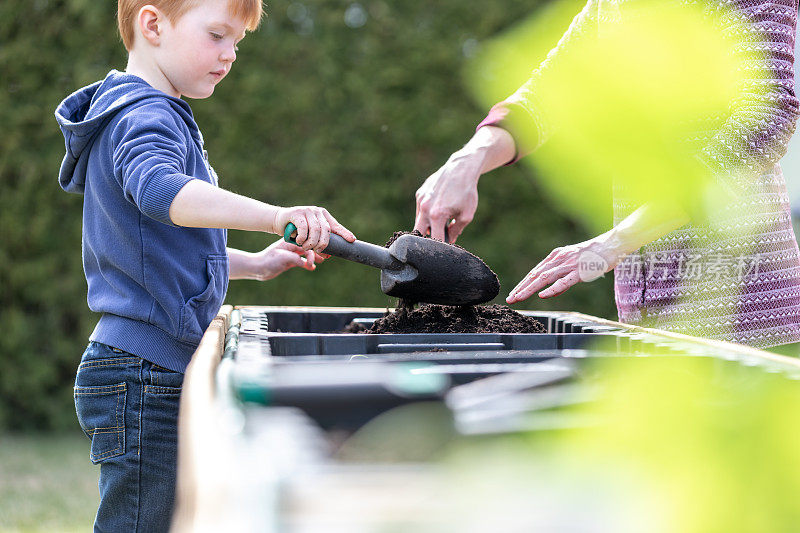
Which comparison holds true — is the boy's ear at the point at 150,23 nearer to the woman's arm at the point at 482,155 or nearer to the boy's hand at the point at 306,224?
the boy's hand at the point at 306,224

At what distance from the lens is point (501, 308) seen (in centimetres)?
165

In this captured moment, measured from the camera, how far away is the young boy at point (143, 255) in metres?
1.32

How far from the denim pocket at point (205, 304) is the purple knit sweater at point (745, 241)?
33.9 inches

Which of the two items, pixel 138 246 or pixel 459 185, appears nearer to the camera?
pixel 138 246

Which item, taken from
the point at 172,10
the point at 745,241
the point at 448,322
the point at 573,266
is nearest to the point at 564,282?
the point at 573,266

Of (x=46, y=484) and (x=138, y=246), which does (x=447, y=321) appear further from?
(x=46, y=484)

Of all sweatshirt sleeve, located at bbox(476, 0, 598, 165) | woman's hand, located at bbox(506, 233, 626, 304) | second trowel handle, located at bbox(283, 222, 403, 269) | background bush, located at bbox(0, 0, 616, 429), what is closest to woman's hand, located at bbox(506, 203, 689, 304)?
woman's hand, located at bbox(506, 233, 626, 304)

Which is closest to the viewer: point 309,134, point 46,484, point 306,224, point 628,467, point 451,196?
point 628,467

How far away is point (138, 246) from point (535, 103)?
986mm

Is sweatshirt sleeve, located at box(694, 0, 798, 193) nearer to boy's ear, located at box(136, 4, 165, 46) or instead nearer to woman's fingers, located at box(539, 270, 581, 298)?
woman's fingers, located at box(539, 270, 581, 298)

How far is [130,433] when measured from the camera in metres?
1.33

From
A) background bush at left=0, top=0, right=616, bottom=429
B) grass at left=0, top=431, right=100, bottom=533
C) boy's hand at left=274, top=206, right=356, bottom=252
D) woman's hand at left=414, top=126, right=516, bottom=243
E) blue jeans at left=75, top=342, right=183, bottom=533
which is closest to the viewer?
boy's hand at left=274, top=206, right=356, bottom=252

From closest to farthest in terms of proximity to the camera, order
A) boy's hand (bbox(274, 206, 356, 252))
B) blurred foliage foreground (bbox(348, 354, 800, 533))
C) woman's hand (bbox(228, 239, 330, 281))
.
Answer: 1. blurred foliage foreground (bbox(348, 354, 800, 533))
2. boy's hand (bbox(274, 206, 356, 252))
3. woman's hand (bbox(228, 239, 330, 281))

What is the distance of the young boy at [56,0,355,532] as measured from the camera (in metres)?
1.32
